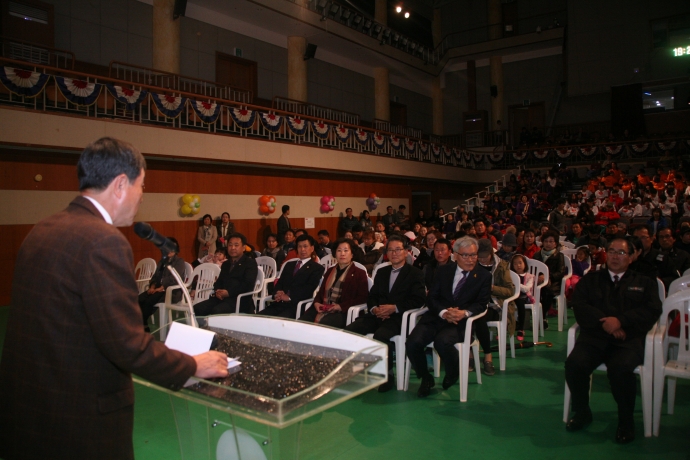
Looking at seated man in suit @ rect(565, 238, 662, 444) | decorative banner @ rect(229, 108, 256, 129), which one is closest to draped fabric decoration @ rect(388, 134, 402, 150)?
decorative banner @ rect(229, 108, 256, 129)

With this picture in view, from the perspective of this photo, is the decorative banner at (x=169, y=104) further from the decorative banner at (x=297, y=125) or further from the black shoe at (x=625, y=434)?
the black shoe at (x=625, y=434)

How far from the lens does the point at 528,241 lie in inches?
252

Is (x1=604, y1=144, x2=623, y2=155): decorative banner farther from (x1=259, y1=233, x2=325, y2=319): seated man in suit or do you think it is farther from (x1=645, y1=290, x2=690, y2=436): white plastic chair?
(x1=645, y1=290, x2=690, y2=436): white plastic chair

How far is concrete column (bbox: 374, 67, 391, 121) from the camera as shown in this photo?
1742cm

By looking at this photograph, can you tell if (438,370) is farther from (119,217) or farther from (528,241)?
(119,217)

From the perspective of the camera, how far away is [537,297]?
5230mm

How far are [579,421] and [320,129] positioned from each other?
9.83 meters

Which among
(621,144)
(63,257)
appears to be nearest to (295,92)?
(621,144)

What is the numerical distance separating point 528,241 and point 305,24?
993 cm

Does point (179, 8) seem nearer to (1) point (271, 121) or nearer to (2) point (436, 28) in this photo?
(1) point (271, 121)

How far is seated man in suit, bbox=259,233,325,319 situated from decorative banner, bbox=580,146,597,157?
15147 mm

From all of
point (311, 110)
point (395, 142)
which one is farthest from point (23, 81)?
point (395, 142)

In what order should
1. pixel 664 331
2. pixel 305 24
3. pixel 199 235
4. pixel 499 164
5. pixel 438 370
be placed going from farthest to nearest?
pixel 499 164 → pixel 305 24 → pixel 199 235 → pixel 438 370 → pixel 664 331

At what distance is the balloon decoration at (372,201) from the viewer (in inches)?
583
